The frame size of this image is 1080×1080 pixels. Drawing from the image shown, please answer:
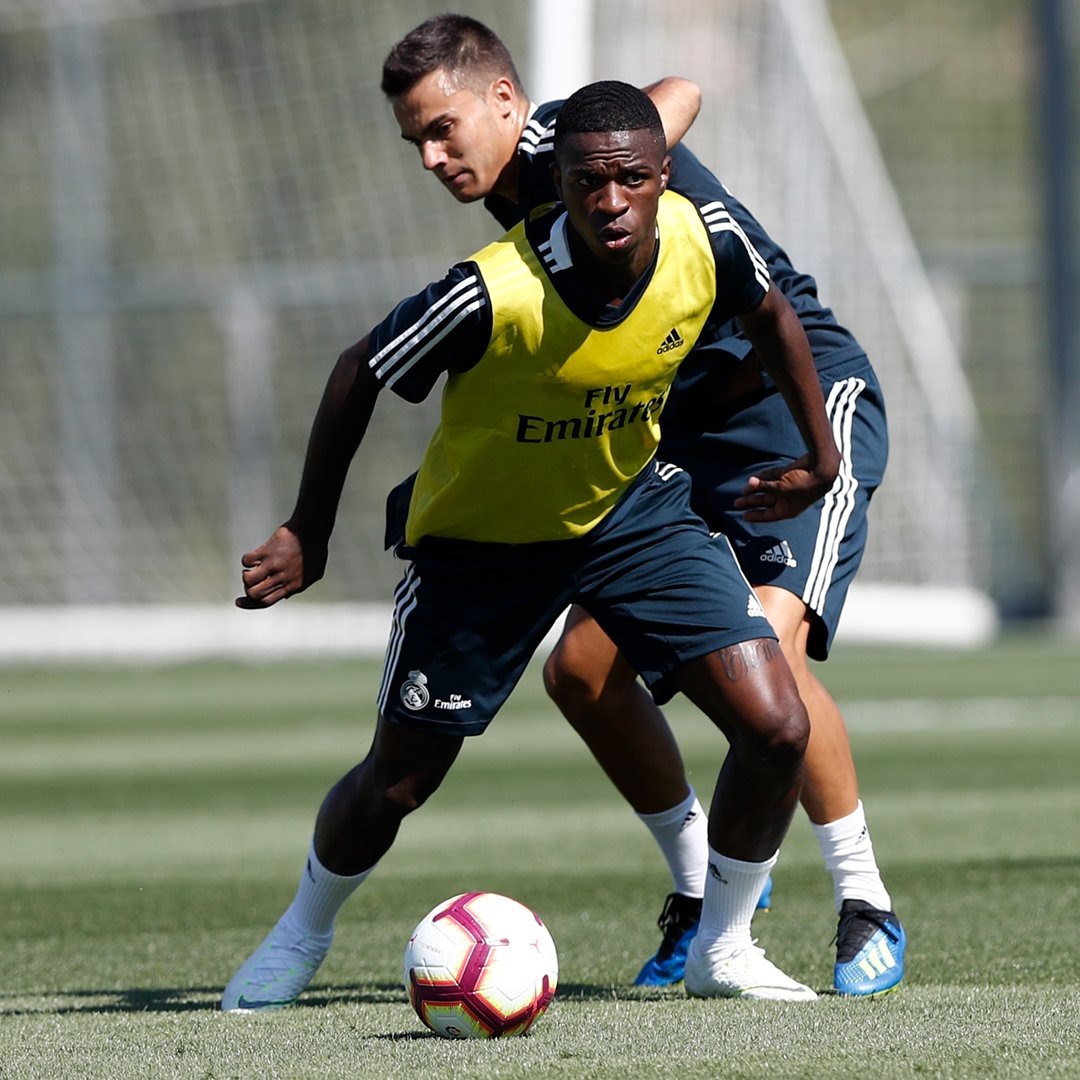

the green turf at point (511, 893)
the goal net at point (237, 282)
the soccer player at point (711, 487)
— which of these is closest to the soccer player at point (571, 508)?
the soccer player at point (711, 487)

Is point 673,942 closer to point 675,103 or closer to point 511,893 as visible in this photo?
point 511,893

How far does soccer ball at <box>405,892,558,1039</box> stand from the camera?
4281 millimetres

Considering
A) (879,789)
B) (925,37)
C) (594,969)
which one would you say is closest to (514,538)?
(594,969)

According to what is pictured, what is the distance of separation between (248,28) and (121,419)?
4372 millimetres

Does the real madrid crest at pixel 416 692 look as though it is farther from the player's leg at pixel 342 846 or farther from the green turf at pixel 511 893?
the green turf at pixel 511 893

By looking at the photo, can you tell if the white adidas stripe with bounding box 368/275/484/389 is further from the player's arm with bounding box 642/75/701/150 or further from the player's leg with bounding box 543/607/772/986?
the player's leg with bounding box 543/607/772/986

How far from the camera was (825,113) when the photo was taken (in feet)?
67.9

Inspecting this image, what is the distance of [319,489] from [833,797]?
4.93ft

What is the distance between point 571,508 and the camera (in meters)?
4.73

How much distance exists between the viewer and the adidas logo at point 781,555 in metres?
5.23

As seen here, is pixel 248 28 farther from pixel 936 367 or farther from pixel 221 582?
pixel 936 367

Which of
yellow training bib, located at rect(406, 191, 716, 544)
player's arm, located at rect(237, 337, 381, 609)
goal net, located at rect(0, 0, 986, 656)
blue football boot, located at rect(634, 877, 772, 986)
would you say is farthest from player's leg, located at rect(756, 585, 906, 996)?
goal net, located at rect(0, 0, 986, 656)

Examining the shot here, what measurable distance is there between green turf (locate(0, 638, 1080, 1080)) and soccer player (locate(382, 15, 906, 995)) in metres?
0.26

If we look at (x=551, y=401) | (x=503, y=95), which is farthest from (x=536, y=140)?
(x=551, y=401)
